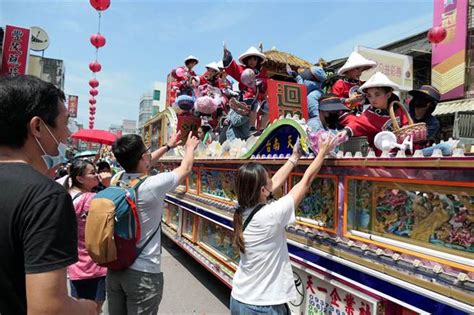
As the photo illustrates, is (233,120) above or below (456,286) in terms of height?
above

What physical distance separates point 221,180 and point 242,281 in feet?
8.69

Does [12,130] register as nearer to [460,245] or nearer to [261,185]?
[261,185]

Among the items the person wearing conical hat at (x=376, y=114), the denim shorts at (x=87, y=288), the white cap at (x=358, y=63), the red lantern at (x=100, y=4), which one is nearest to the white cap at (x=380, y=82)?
the person wearing conical hat at (x=376, y=114)

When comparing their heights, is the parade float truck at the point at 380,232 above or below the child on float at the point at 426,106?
below

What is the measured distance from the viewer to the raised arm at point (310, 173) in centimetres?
219

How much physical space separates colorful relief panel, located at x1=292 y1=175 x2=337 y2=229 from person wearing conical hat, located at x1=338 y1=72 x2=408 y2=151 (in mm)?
398

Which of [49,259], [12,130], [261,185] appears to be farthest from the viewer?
[261,185]

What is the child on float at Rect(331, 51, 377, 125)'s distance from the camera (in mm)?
3459

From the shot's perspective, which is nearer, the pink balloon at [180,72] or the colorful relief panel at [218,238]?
the colorful relief panel at [218,238]

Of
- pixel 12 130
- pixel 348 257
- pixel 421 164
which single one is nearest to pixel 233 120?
pixel 348 257

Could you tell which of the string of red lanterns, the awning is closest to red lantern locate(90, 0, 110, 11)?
the string of red lanterns

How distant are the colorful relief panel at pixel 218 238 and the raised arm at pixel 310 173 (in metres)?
2.15

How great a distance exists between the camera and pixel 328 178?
9.00 ft

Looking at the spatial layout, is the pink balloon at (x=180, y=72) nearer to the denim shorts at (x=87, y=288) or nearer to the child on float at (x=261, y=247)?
the denim shorts at (x=87, y=288)
